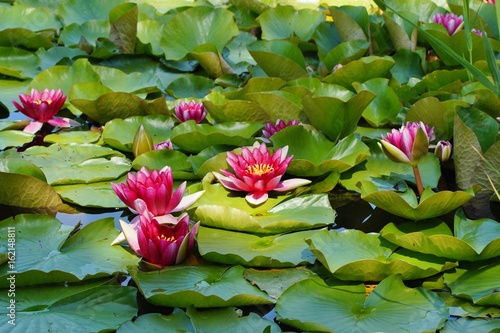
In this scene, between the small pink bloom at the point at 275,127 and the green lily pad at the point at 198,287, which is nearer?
the green lily pad at the point at 198,287

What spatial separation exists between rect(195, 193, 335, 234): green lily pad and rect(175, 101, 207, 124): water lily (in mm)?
671

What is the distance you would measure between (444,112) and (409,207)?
612 mm

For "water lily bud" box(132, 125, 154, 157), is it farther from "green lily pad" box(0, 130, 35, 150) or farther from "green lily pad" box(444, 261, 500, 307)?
"green lily pad" box(444, 261, 500, 307)

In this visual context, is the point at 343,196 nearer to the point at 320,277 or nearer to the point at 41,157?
the point at 320,277

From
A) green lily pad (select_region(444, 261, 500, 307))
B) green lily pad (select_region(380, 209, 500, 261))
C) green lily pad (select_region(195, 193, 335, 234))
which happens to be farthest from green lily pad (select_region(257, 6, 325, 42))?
green lily pad (select_region(444, 261, 500, 307))

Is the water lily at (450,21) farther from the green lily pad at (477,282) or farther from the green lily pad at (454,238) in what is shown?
the green lily pad at (477,282)

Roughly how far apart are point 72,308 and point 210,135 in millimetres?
888

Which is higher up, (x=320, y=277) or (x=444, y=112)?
(x=444, y=112)

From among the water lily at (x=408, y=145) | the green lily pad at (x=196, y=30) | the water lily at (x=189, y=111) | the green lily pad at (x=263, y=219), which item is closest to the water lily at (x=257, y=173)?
the green lily pad at (x=263, y=219)

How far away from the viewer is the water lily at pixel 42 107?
2.59 m

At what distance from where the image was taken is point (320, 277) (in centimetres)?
163

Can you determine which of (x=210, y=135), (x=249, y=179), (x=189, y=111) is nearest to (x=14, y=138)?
(x=189, y=111)

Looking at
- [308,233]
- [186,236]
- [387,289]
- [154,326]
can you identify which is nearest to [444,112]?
[308,233]

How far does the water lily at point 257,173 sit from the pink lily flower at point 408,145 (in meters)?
0.31
